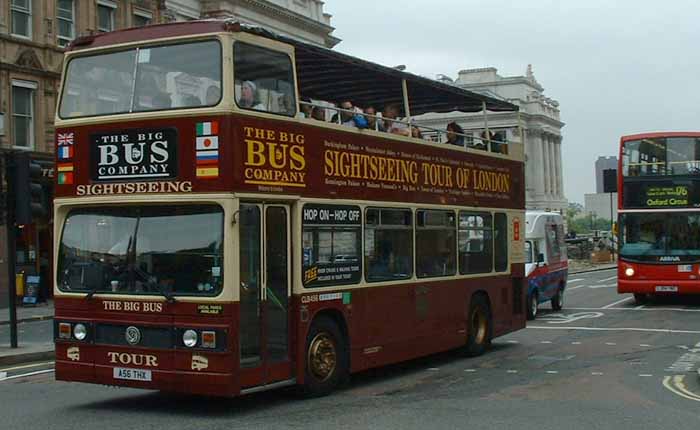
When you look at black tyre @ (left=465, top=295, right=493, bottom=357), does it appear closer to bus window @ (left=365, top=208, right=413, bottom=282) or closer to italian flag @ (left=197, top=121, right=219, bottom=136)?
bus window @ (left=365, top=208, right=413, bottom=282)

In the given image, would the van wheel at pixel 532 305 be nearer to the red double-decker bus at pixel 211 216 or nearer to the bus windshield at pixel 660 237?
the bus windshield at pixel 660 237

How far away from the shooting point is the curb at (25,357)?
53.6ft

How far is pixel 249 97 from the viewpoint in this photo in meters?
10.8

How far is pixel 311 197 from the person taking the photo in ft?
38.8

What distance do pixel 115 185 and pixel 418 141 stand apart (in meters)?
5.16

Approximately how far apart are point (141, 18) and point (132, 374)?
30763 mm

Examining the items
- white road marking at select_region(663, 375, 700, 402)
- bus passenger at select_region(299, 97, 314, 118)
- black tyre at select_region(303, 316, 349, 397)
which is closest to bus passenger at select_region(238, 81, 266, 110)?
bus passenger at select_region(299, 97, 314, 118)

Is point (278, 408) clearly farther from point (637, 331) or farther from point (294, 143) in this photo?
point (637, 331)

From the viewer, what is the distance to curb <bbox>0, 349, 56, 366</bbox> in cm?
1634

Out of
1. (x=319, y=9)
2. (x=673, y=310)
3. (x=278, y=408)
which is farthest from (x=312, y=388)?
(x=319, y=9)

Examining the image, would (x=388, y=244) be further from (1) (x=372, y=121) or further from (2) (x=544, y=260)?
(2) (x=544, y=260)

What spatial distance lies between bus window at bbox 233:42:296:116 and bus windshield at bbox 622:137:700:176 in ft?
54.6

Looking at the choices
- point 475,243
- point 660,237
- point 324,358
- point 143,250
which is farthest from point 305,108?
point 660,237

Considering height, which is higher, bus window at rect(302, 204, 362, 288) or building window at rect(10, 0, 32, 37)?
building window at rect(10, 0, 32, 37)
